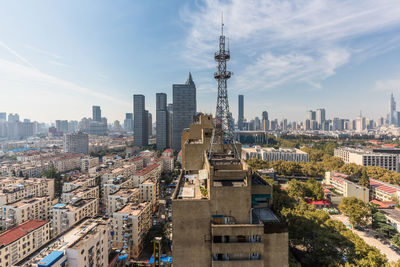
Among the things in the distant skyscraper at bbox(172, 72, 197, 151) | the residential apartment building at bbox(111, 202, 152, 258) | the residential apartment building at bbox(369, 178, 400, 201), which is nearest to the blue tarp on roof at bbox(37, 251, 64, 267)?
the residential apartment building at bbox(111, 202, 152, 258)

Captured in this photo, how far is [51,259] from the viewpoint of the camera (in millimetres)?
13836

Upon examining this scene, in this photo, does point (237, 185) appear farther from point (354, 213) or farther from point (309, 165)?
point (309, 165)

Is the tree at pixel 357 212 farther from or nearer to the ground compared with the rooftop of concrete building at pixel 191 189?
nearer to the ground

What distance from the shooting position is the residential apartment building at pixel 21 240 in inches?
707

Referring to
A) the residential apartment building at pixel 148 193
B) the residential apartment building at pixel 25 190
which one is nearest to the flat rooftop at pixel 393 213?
the residential apartment building at pixel 148 193

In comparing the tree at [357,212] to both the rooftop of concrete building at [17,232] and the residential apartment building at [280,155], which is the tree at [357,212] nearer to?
the residential apartment building at [280,155]

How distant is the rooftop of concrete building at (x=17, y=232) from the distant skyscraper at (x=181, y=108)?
64466mm

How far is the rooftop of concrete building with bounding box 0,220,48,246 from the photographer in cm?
1859

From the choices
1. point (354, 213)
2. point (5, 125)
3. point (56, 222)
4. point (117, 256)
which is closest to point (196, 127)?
point (117, 256)

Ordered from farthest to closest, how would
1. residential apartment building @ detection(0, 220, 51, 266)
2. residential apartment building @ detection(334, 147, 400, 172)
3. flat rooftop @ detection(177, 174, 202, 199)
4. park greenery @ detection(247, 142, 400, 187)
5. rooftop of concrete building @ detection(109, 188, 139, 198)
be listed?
residential apartment building @ detection(334, 147, 400, 172)
park greenery @ detection(247, 142, 400, 187)
rooftop of concrete building @ detection(109, 188, 139, 198)
residential apartment building @ detection(0, 220, 51, 266)
flat rooftop @ detection(177, 174, 202, 199)

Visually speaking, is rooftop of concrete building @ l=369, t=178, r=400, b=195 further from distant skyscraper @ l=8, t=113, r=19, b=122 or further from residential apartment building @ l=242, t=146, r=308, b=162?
distant skyscraper @ l=8, t=113, r=19, b=122

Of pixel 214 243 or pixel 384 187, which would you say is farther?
pixel 384 187

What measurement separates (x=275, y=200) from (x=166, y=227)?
14041 mm

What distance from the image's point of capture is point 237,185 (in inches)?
360
